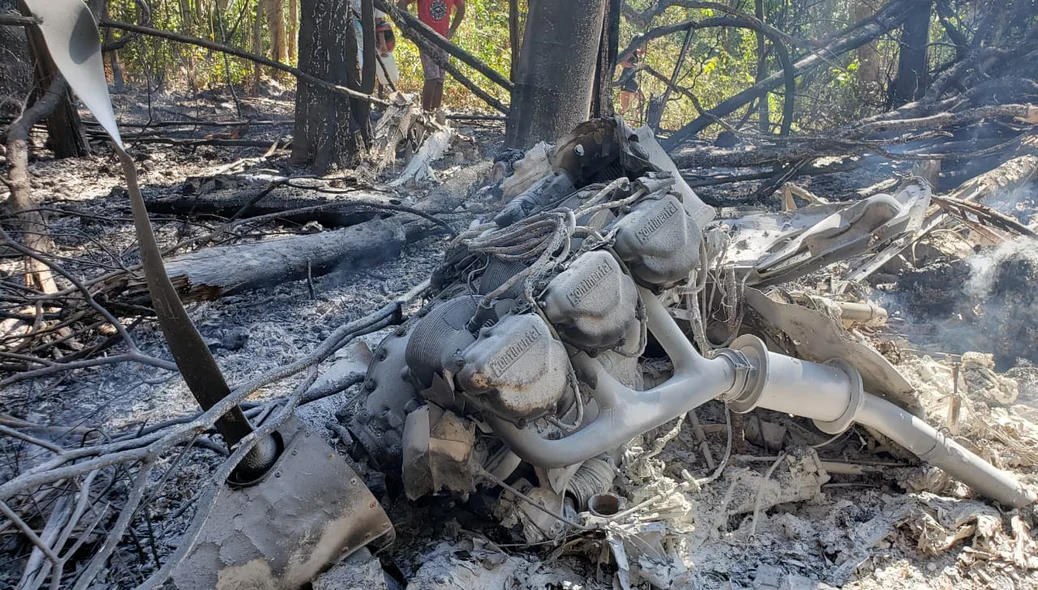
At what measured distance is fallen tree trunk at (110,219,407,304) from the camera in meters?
3.44

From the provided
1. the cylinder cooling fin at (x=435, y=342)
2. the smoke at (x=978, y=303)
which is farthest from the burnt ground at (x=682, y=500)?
the cylinder cooling fin at (x=435, y=342)

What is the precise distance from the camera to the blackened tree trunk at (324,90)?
6.29 meters

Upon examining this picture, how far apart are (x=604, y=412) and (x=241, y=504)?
1.05 metres

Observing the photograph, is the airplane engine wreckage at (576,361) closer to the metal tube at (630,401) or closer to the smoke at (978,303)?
the metal tube at (630,401)

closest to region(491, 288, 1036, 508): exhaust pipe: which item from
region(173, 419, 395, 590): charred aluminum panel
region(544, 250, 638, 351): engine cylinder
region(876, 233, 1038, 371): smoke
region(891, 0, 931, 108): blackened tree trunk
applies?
region(544, 250, 638, 351): engine cylinder

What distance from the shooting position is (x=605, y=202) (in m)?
2.59

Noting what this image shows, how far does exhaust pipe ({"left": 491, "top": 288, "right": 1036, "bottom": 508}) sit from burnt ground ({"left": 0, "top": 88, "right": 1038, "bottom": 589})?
17 centimetres

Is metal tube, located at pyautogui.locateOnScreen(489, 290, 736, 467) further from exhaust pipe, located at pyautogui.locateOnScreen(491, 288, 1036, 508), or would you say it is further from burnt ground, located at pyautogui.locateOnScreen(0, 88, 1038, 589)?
burnt ground, located at pyautogui.locateOnScreen(0, 88, 1038, 589)

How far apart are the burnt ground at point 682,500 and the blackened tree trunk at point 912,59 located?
589cm

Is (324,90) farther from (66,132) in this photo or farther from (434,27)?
(434,27)

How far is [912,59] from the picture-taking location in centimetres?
915

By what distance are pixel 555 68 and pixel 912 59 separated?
611 cm

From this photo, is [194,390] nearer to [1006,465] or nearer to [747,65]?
[1006,465]

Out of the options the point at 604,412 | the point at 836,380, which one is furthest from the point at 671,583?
the point at 836,380
